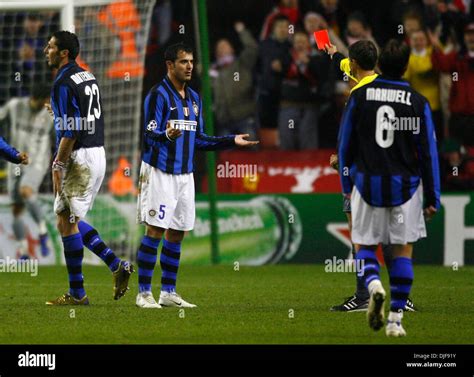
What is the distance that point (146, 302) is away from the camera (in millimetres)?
10211

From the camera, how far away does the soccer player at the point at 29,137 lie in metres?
16.3

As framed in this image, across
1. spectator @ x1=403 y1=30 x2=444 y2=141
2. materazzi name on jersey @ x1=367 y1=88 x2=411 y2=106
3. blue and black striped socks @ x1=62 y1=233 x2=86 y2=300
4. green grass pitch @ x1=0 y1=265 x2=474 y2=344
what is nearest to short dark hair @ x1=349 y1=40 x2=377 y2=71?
materazzi name on jersey @ x1=367 y1=88 x2=411 y2=106

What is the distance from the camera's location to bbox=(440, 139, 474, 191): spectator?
16.0 meters

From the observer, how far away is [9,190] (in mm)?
16516

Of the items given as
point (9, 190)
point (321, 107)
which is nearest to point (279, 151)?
point (321, 107)

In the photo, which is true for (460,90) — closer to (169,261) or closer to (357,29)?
(357,29)

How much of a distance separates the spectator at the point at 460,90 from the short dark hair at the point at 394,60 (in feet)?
28.0

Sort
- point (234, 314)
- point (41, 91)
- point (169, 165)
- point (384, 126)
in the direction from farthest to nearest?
1. point (41, 91)
2. point (169, 165)
3. point (234, 314)
4. point (384, 126)

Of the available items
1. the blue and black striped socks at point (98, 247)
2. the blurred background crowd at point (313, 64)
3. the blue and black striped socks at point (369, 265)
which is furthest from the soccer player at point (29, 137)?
the blue and black striped socks at point (369, 265)

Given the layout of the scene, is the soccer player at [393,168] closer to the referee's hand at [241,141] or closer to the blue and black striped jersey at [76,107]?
the referee's hand at [241,141]

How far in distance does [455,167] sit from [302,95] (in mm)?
2271

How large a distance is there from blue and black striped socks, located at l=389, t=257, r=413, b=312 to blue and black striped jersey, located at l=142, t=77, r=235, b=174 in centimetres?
243

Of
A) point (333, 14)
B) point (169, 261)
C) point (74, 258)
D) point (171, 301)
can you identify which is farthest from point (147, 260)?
point (333, 14)

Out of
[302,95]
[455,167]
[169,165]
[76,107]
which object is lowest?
[455,167]
